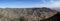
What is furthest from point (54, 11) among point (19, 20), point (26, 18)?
point (19, 20)

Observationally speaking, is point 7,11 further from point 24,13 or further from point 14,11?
point 24,13

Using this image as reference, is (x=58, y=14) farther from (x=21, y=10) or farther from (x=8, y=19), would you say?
(x=8, y=19)

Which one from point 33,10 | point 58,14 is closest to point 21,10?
point 33,10

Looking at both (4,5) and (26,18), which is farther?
(26,18)

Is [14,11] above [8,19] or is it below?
above

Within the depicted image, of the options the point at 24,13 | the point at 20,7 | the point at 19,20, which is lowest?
the point at 19,20

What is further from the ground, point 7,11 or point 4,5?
point 4,5
